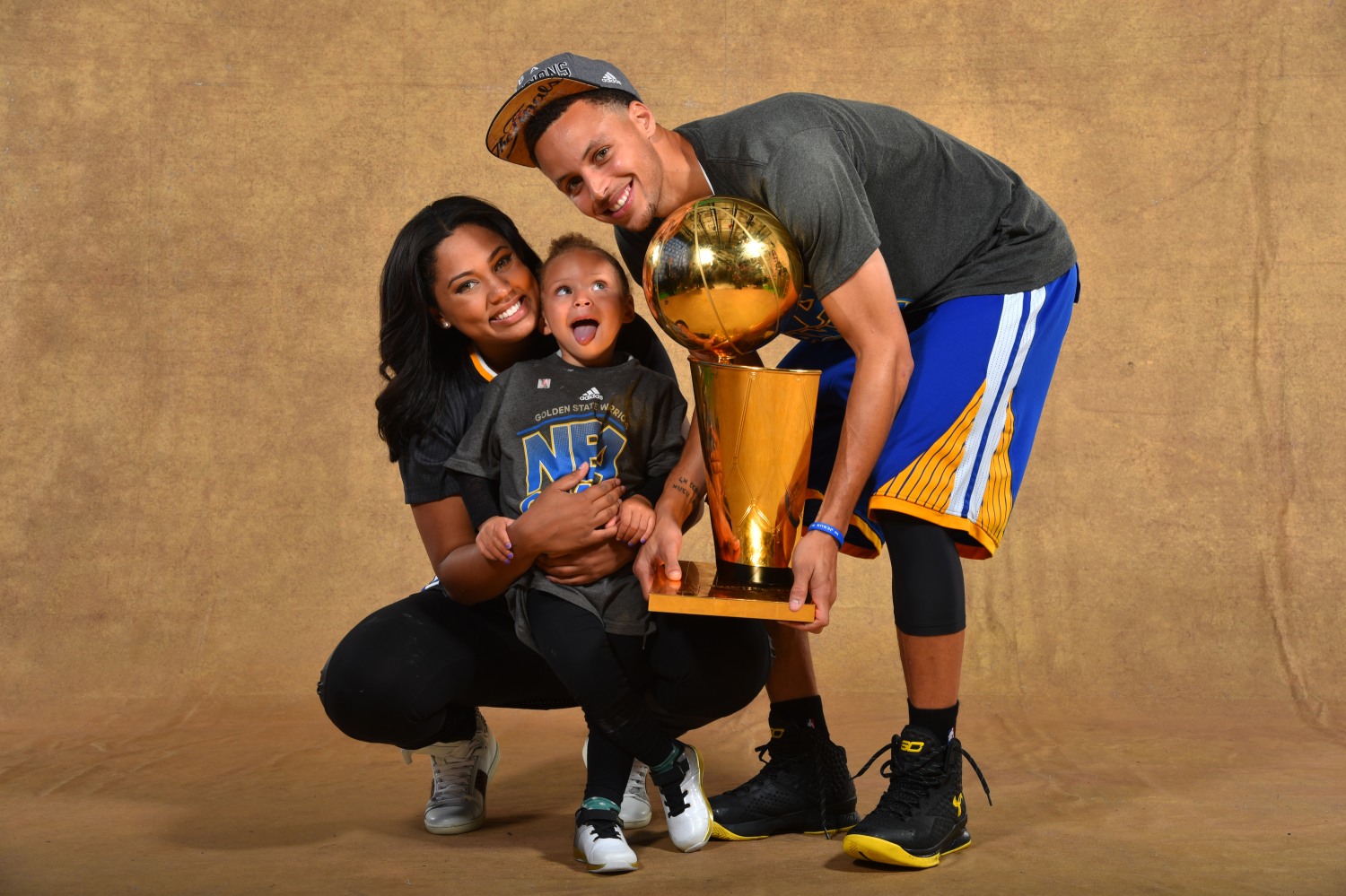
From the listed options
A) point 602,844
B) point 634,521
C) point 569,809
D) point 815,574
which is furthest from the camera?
point 569,809

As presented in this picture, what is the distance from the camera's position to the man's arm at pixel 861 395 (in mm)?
1637

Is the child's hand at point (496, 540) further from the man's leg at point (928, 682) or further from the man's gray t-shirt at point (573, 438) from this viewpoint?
the man's leg at point (928, 682)

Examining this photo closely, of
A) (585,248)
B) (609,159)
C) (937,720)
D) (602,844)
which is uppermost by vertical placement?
(609,159)

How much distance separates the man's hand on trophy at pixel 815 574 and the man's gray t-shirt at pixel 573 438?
34 cm

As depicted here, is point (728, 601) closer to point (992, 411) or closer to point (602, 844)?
point (602, 844)

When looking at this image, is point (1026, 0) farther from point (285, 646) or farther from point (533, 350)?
point (285, 646)

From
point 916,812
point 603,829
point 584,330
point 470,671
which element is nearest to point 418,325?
A: point 584,330

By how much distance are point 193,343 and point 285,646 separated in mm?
933

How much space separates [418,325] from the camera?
2.10 meters

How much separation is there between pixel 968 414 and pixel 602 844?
82 cm

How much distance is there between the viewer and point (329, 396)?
3.62m

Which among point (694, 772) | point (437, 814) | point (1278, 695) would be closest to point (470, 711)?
point (437, 814)

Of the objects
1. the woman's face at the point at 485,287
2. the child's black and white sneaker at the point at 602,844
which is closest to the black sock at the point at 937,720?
the child's black and white sneaker at the point at 602,844

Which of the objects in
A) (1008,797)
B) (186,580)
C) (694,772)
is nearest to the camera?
(694,772)
